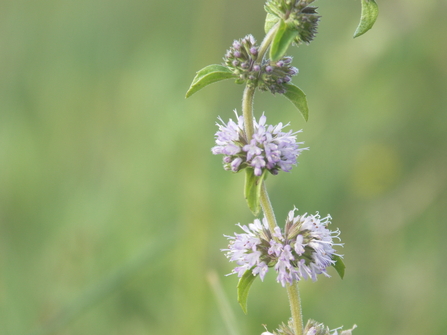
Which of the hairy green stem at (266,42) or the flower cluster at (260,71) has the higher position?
the hairy green stem at (266,42)

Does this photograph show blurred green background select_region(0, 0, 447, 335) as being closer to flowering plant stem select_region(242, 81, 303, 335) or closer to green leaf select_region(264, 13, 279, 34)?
flowering plant stem select_region(242, 81, 303, 335)

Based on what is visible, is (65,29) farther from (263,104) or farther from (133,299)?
(133,299)

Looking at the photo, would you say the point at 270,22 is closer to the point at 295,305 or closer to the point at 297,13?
the point at 297,13

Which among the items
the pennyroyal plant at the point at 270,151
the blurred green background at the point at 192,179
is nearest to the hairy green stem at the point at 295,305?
the pennyroyal plant at the point at 270,151

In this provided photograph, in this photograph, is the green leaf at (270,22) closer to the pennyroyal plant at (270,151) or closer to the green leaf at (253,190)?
the pennyroyal plant at (270,151)

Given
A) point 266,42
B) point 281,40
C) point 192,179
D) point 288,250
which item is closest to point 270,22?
point 266,42

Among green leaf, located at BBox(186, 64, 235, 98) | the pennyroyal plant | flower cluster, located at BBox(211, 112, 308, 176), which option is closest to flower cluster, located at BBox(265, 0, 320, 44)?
the pennyroyal plant

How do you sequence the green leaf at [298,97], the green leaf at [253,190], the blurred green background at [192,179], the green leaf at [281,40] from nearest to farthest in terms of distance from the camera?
the green leaf at [281,40] < the green leaf at [253,190] < the green leaf at [298,97] < the blurred green background at [192,179]

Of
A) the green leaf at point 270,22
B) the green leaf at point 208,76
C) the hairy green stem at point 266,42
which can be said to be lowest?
the green leaf at point 208,76
